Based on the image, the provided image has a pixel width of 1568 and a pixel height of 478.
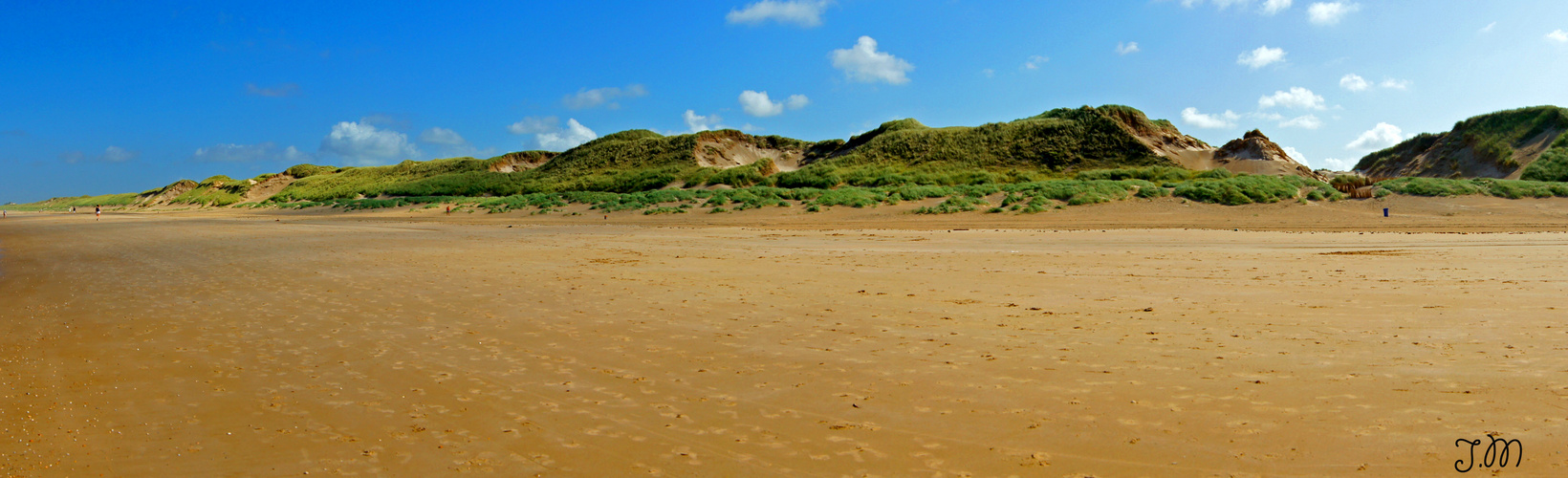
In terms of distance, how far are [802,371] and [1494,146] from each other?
54213 millimetres

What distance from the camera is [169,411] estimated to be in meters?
4.36

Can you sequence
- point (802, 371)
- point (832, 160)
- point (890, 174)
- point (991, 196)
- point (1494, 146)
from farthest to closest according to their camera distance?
1. point (832, 160)
2. point (890, 174)
3. point (1494, 146)
4. point (991, 196)
5. point (802, 371)

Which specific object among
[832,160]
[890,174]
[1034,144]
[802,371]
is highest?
[1034,144]

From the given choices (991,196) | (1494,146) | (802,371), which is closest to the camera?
(802,371)

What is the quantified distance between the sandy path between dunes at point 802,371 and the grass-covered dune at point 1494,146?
41.3 metres

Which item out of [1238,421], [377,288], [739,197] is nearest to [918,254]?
[377,288]

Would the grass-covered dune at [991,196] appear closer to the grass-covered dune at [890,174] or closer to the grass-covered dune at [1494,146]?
the grass-covered dune at [890,174]

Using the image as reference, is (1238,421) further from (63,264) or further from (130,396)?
(63,264)

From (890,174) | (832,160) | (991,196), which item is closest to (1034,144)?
(890,174)

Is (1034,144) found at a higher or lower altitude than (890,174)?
higher

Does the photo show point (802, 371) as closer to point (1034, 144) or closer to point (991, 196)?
Answer: point (991, 196)

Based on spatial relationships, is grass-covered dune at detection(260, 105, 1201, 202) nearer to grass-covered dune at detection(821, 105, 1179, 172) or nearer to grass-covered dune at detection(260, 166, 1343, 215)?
grass-covered dune at detection(821, 105, 1179, 172)

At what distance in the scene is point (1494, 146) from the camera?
42.6 meters

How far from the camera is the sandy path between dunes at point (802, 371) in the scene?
11.6 ft
